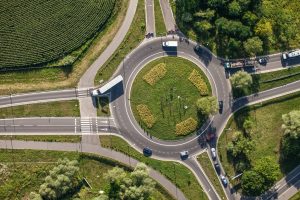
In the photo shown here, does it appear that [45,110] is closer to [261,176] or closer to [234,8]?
[234,8]

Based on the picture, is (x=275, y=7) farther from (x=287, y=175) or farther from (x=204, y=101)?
(x=287, y=175)

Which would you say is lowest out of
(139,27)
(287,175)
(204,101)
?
(287,175)

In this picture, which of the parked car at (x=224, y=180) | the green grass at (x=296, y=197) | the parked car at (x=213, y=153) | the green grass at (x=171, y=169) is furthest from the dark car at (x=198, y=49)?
the green grass at (x=296, y=197)

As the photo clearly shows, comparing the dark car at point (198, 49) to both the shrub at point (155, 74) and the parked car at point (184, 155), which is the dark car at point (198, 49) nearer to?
the shrub at point (155, 74)

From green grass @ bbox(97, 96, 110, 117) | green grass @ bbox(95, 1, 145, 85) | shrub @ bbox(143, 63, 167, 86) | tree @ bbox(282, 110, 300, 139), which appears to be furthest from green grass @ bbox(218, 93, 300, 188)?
green grass @ bbox(95, 1, 145, 85)

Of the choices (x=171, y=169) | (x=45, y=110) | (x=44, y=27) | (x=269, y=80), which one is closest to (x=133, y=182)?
(x=171, y=169)

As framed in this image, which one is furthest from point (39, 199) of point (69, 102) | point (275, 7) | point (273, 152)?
point (275, 7)
